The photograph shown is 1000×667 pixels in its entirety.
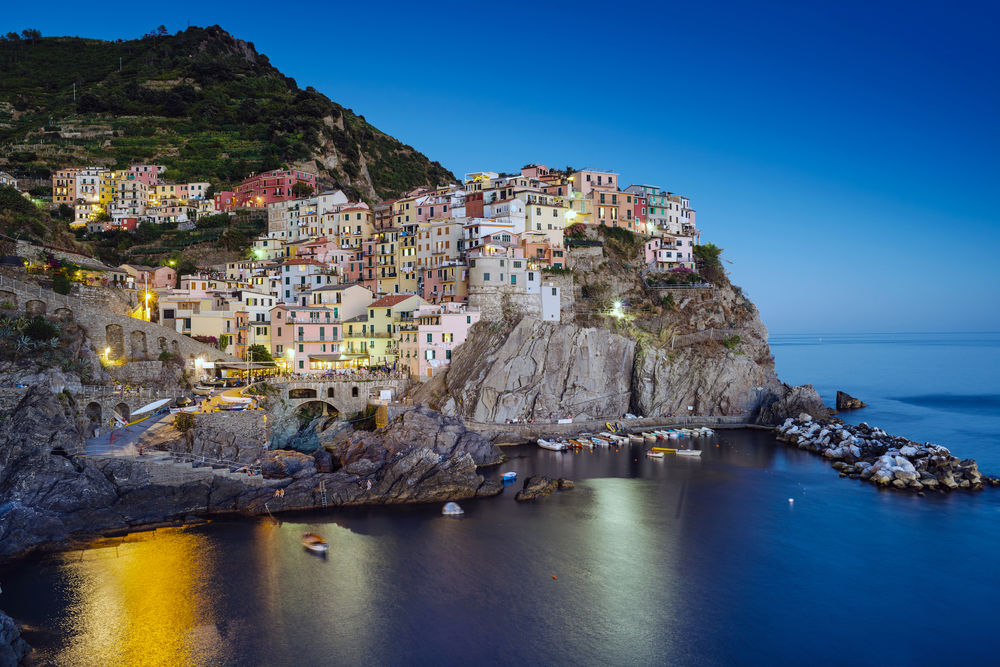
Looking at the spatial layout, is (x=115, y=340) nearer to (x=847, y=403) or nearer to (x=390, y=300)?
(x=390, y=300)

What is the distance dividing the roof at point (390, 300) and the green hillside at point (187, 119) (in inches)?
1267

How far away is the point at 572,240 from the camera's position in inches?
2105

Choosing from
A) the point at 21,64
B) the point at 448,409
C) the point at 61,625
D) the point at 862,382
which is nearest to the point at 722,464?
the point at 448,409

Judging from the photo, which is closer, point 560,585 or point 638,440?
point 560,585

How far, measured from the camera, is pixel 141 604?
2025 cm

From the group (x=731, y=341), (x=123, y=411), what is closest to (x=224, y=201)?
(x=123, y=411)

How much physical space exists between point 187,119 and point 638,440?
265 ft

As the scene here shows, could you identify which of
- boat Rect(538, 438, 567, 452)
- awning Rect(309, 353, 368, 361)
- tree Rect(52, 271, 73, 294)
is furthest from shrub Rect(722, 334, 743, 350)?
tree Rect(52, 271, 73, 294)

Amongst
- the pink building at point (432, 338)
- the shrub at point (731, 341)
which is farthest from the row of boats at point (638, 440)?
the shrub at point (731, 341)

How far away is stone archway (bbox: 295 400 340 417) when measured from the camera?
1551 inches

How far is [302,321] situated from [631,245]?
92.1ft

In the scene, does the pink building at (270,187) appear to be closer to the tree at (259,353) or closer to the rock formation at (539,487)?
the tree at (259,353)

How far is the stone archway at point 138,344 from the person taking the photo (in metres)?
37.5

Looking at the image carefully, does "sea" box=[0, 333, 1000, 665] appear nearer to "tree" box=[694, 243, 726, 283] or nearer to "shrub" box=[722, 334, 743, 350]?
"shrub" box=[722, 334, 743, 350]
